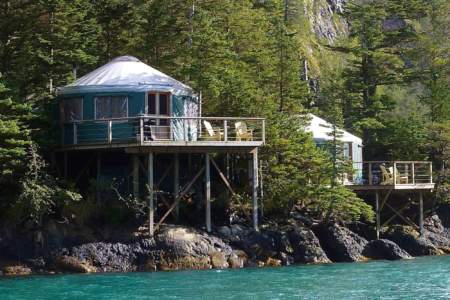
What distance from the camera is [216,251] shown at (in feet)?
88.0

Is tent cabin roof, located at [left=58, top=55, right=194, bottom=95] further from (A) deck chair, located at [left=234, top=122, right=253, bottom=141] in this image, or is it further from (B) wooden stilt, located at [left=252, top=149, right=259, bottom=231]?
(B) wooden stilt, located at [left=252, top=149, right=259, bottom=231]

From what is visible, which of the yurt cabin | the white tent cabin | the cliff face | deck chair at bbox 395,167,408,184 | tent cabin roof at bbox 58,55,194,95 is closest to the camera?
the yurt cabin

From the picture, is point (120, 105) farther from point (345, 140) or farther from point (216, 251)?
point (345, 140)

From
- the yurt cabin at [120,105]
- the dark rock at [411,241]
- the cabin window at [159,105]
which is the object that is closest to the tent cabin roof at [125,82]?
the yurt cabin at [120,105]

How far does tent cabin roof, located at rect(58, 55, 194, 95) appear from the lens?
28453 mm

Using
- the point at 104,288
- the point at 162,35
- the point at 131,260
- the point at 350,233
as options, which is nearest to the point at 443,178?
the point at 350,233

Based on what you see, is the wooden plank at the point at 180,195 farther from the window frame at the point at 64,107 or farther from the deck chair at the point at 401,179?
the deck chair at the point at 401,179

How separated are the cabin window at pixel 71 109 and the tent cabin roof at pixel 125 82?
341 millimetres

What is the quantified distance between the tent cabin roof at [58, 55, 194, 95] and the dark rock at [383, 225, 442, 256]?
10.3 metres

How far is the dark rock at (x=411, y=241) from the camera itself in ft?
105

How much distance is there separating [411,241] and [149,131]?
1194cm

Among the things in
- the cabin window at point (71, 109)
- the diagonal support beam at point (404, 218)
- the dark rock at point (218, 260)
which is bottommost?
the dark rock at point (218, 260)

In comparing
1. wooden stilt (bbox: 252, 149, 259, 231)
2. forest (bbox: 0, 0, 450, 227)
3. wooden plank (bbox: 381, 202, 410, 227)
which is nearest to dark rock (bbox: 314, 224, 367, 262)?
forest (bbox: 0, 0, 450, 227)

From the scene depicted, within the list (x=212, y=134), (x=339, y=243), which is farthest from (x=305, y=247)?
(x=212, y=134)
